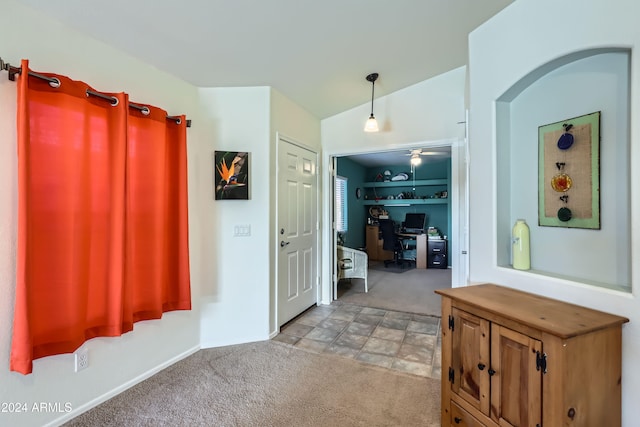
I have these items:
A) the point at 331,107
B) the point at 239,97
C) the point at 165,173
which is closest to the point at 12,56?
the point at 165,173

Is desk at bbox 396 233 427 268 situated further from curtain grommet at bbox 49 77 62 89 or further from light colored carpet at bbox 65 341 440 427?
curtain grommet at bbox 49 77 62 89

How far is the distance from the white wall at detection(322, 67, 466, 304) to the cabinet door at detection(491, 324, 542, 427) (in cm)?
207

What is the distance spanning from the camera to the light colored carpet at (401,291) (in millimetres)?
3986

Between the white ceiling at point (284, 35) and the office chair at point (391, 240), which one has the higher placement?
the white ceiling at point (284, 35)

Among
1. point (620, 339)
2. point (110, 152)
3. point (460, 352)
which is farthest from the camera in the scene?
point (110, 152)

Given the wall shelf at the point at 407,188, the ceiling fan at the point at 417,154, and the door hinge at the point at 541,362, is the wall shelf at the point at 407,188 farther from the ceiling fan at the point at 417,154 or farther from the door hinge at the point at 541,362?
the door hinge at the point at 541,362

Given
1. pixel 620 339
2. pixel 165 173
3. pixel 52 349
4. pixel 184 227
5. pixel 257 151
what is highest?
pixel 257 151

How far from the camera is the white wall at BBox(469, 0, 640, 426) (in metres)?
1.22

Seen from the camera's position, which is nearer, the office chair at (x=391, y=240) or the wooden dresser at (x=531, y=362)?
the wooden dresser at (x=531, y=362)

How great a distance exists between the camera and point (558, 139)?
161 centimetres

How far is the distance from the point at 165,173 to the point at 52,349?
1302 mm

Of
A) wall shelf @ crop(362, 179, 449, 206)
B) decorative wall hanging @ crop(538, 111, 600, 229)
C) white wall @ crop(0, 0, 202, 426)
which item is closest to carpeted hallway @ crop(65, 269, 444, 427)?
white wall @ crop(0, 0, 202, 426)

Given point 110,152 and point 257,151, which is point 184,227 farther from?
point 257,151

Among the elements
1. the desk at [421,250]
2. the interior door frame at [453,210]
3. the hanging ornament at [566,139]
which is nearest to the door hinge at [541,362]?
the hanging ornament at [566,139]
